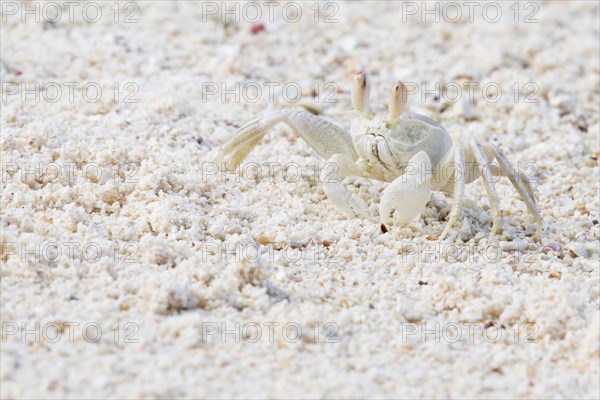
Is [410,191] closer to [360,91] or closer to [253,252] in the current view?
[360,91]

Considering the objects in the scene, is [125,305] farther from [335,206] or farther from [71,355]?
[335,206]

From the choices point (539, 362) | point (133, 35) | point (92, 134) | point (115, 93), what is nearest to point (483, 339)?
point (539, 362)

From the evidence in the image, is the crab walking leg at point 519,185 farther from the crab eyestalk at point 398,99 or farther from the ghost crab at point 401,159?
the crab eyestalk at point 398,99

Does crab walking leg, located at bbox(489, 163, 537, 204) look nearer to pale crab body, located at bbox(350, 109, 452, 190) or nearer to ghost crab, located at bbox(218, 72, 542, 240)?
ghost crab, located at bbox(218, 72, 542, 240)

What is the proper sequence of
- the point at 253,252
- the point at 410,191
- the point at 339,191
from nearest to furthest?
the point at 253,252 < the point at 410,191 < the point at 339,191

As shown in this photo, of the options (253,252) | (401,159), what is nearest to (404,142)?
(401,159)

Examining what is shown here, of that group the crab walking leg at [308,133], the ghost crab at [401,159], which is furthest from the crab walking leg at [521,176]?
the crab walking leg at [308,133]
